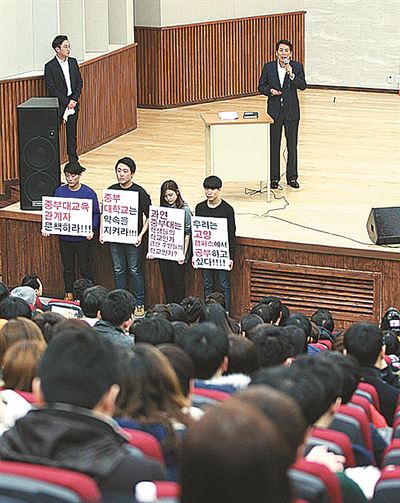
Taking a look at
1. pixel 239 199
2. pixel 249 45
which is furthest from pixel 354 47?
pixel 239 199

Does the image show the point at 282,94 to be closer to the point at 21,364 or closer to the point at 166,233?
the point at 166,233

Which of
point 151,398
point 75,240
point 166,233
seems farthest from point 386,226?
point 151,398

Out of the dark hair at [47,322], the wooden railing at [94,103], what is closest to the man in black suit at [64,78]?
the wooden railing at [94,103]

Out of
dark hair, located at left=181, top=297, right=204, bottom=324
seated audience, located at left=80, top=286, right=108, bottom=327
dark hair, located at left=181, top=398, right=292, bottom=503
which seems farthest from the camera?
dark hair, located at left=181, top=297, right=204, bottom=324

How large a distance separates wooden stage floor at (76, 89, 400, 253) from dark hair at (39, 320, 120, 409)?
552 cm

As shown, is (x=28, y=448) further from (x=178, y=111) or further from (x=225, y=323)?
(x=178, y=111)

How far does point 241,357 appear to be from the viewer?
142 inches

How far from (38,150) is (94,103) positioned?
332 centimetres

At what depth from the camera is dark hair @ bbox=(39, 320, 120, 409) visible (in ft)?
6.96

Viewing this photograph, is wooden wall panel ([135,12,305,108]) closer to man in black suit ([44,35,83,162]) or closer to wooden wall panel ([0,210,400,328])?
man in black suit ([44,35,83,162])

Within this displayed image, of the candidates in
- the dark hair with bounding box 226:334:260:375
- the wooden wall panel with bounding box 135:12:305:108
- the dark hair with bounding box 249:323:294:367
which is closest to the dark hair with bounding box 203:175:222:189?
the dark hair with bounding box 249:323:294:367

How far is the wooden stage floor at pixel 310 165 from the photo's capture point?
8.44 metres

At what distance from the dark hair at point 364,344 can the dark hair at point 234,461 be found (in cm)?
250

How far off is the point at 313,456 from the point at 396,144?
30.6 ft
